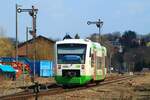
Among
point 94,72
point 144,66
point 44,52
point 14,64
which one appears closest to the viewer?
point 94,72

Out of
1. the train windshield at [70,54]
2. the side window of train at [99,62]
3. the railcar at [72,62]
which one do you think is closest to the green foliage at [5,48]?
the side window of train at [99,62]

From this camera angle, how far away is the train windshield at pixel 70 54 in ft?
117

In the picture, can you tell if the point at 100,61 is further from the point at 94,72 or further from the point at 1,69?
the point at 1,69

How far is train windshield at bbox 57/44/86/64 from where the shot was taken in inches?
1401

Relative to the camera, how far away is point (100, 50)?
43.4m

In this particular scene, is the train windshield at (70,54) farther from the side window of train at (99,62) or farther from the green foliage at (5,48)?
the green foliage at (5,48)

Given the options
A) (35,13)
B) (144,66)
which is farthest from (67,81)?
(144,66)

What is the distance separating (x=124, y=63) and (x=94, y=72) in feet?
410

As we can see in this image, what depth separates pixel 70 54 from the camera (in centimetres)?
3566

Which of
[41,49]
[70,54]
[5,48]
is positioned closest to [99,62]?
[70,54]

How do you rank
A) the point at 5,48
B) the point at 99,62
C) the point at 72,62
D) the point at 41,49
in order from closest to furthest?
the point at 72,62, the point at 99,62, the point at 5,48, the point at 41,49

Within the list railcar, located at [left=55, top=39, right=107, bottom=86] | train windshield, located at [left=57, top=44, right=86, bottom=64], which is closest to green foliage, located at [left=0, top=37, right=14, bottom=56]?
railcar, located at [left=55, top=39, right=107, bottom=86]

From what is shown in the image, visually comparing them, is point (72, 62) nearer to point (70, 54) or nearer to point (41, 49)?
point (70, 54)

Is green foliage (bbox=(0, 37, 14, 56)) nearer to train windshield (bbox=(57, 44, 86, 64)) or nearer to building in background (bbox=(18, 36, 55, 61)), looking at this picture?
building in background (bbox=(18, 36, 55, 61))
